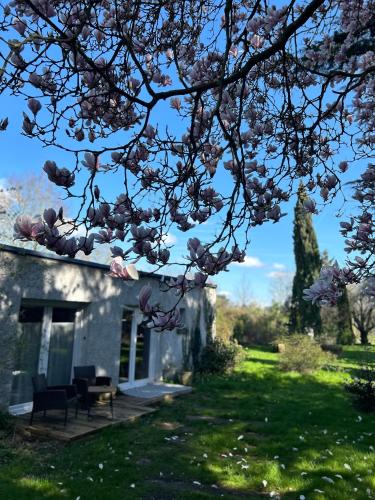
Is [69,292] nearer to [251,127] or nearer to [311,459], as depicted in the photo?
[311,459]

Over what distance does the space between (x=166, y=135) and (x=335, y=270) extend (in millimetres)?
1664

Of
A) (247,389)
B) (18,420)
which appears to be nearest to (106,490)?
(18,420)

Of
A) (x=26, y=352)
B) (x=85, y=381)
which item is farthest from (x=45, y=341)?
(x=85, y=381)

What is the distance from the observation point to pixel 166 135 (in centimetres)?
335

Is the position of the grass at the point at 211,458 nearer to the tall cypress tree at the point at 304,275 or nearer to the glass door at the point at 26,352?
the glass door at the point at 26,352

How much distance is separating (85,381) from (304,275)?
65.0 feet

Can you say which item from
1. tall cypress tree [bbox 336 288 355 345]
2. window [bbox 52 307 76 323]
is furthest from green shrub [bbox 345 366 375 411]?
tall cypress tree [bbox 336 288 355 345]

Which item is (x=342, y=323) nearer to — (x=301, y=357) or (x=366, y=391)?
(x=301, y=357)

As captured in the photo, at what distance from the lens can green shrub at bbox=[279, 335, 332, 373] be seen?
50.2ft

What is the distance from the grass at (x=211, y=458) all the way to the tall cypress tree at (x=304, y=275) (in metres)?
14.8

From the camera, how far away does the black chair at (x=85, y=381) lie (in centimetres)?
826

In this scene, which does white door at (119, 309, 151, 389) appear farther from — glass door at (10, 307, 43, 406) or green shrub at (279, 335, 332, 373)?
green shrub at (279, 335, 332, 373)

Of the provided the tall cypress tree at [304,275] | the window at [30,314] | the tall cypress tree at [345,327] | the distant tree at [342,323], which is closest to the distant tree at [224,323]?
the tall cypress tree at [304,275]

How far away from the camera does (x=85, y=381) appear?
26.8ft
